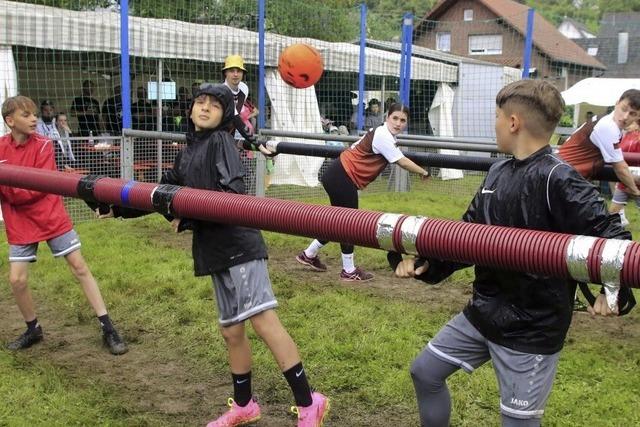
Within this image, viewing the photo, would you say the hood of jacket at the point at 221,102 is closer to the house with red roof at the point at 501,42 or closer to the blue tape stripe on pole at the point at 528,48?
the blue tape stripe on pole at the point at 528,48

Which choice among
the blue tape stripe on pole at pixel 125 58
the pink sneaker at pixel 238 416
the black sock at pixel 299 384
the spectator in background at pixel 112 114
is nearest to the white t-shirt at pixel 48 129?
the spectator in background at pixel 112 114

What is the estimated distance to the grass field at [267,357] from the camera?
380cm

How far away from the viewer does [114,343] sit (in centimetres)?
475

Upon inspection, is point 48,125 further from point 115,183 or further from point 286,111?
point 115,183

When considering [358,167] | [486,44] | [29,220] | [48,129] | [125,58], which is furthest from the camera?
[486,44]

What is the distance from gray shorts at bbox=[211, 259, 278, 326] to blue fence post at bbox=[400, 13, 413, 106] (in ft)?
32.7

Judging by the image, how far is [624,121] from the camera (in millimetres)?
5656

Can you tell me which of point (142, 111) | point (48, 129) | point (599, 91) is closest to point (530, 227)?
point (142, 111)

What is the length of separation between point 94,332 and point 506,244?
155 inches

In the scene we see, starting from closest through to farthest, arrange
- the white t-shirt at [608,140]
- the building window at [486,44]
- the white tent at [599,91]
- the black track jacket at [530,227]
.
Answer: the black track jacket at [530,227] < the white t-shirt at [608,140] < the white tent at [599,91] < the building window at [486,44]

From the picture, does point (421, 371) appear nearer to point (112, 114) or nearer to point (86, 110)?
point (112, 114)

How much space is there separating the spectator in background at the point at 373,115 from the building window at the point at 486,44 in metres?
7.36

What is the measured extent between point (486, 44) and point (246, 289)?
71.6 feet

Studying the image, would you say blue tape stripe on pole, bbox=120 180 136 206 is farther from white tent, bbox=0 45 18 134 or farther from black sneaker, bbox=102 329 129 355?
white tent, bbox=0 45 18 134
